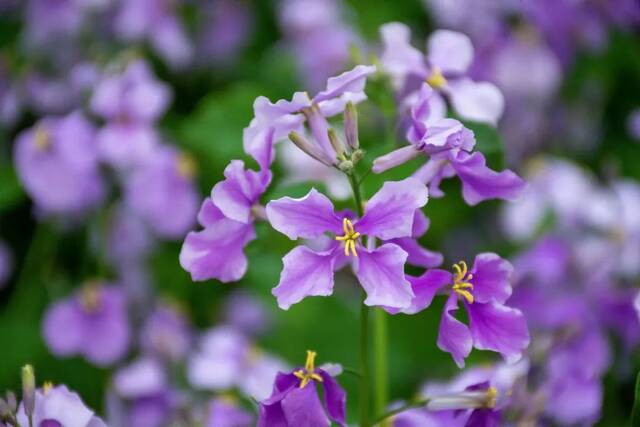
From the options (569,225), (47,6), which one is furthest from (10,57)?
(569,225)

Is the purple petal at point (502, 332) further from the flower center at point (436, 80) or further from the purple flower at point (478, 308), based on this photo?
the flower center at point (436, 80)

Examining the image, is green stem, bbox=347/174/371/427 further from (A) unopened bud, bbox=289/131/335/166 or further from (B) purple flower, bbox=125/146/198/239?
(B) purple flower, bbox=125/146/198/239

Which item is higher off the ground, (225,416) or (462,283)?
(462,283)

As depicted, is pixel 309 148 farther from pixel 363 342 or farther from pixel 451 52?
pixel 451 52

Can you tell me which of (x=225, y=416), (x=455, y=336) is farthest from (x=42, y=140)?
(x=455, y=336)

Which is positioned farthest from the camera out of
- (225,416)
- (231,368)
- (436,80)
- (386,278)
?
(231,368)

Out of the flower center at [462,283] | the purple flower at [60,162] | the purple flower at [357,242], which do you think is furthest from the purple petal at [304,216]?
the purple flower at [60,162]

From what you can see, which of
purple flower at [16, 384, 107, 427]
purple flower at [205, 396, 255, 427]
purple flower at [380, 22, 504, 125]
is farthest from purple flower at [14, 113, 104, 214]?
purple flower at [16, 384, 107, 427]
